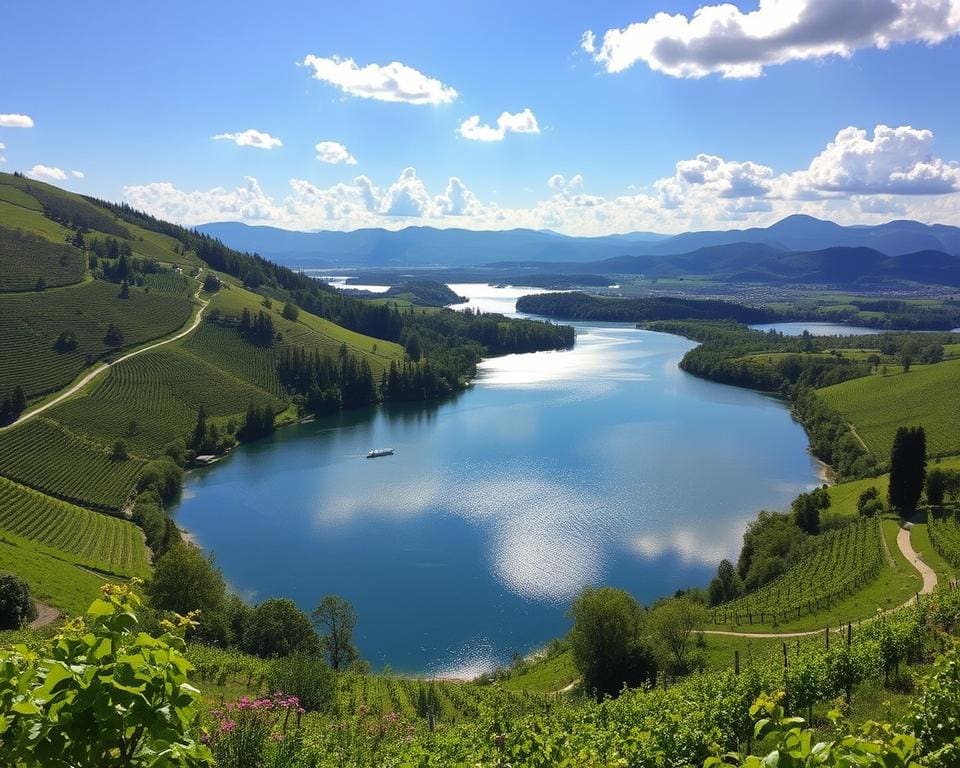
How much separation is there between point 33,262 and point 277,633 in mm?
110785

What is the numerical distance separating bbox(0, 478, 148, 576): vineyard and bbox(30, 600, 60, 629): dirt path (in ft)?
36.7

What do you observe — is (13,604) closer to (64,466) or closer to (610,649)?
(610,649)

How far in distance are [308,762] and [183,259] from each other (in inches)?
6728

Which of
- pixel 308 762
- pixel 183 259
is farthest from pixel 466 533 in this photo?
pixel 183 259

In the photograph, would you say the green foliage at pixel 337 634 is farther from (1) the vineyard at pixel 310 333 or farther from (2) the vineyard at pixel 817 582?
(1) the vineyard at pixel 310 333

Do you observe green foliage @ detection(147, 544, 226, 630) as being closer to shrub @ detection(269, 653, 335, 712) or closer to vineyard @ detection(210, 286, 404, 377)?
shrub @ detection(269, 653, 335, 712)

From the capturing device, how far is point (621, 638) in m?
Answer: 29.9

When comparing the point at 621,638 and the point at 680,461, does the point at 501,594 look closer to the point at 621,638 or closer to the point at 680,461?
the point at 621,638

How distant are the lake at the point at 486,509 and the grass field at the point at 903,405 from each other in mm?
7902

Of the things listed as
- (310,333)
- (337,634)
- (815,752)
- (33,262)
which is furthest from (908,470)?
(33,262)

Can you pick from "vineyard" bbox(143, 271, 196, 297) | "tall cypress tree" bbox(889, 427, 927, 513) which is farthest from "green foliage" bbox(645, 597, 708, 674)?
"vineyard" bbox(143, 271, 196, 297)

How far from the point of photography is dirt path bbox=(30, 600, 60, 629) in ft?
107

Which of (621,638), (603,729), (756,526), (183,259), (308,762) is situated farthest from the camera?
(183,259)

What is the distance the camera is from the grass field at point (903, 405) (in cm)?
7169
